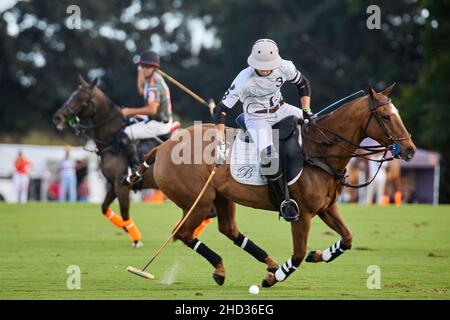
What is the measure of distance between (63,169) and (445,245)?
59.1ft

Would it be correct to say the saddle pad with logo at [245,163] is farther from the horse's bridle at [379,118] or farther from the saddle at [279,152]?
the horse's bridle at [379,118]

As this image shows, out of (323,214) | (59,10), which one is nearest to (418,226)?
(323,214)

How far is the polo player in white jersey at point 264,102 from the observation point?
11.1 meters

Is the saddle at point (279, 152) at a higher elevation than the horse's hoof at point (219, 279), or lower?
higher

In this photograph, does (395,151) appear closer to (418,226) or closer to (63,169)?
(418,226)

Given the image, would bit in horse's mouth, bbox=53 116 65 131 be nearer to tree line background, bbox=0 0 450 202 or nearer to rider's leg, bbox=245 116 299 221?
rider's leg, bbox=245 116 299 221

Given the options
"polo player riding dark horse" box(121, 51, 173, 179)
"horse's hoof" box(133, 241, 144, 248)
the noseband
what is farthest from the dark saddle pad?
the noseband

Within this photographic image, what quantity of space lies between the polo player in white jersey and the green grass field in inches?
50.7

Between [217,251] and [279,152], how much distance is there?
424 centimetres

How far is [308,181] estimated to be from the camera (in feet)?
36.0

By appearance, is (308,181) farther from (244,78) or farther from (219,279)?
Answer: (219,279)

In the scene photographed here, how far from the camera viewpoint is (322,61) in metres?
57.9

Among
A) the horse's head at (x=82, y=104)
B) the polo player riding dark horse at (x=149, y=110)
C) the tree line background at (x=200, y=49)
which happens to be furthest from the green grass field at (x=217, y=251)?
the tree line background at (x=200, y=49)

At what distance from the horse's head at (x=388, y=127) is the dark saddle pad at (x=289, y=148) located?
0.84 metres
